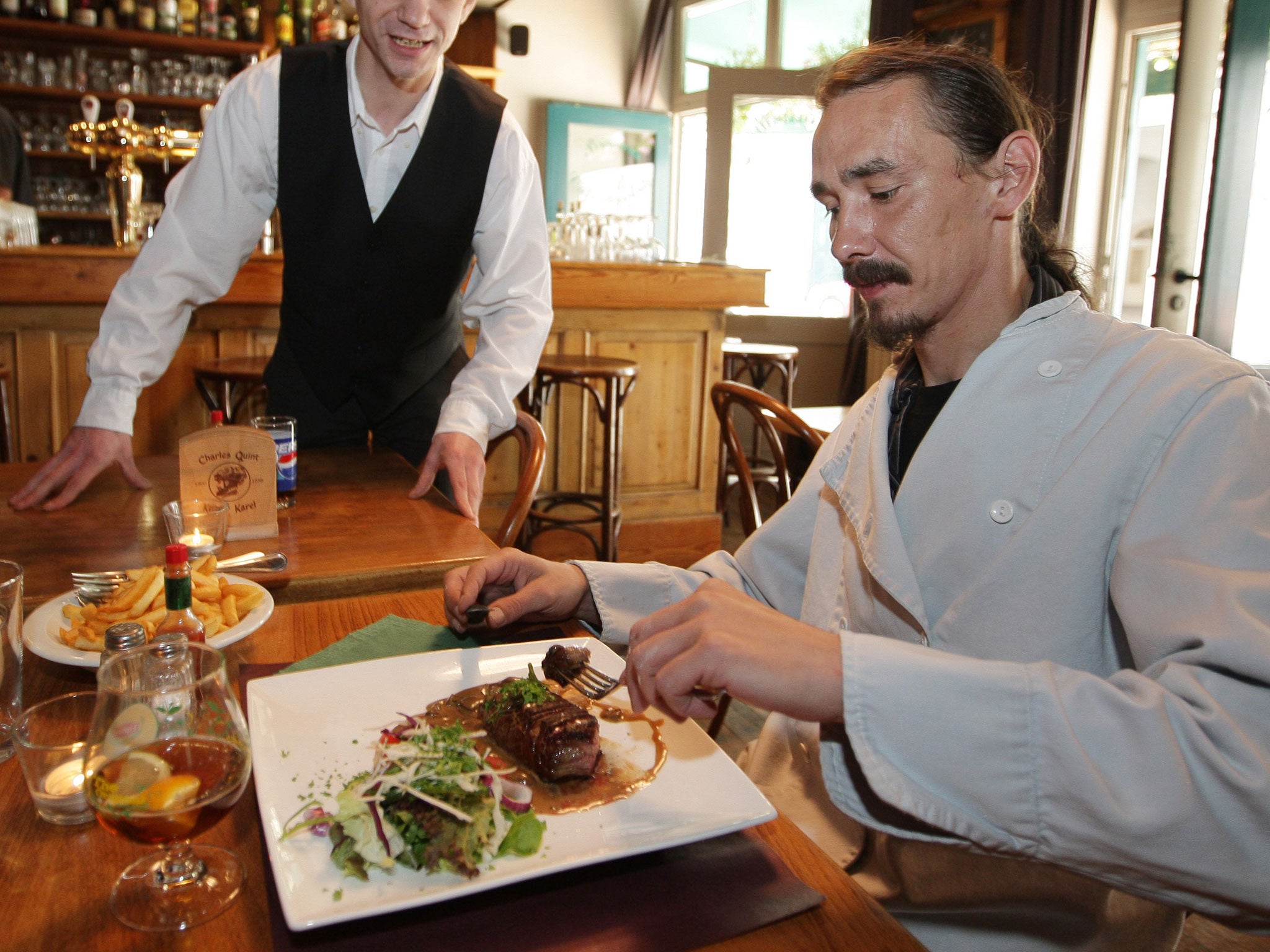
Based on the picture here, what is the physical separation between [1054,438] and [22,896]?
95 cm

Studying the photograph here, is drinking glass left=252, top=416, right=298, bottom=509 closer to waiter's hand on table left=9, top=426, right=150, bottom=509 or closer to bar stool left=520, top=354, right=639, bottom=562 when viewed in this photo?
waiter's hand on table left=9, top=426, right=150, bottom=509

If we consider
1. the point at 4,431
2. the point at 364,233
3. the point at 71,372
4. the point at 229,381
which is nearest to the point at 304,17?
the point at 71,372

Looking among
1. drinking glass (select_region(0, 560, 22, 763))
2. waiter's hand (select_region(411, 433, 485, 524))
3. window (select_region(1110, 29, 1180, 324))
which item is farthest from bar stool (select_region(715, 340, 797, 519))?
drinking glass (select_region(0, 560, 22, 763))

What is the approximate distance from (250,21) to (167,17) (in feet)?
1.48

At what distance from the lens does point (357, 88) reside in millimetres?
2098

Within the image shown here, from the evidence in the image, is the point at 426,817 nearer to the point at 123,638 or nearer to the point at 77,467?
the point at 123,638

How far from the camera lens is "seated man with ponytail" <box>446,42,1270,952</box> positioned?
0.72 meters

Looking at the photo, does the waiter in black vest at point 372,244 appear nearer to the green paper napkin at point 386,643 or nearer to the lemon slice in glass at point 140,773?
the green paper napkin at point 386,643

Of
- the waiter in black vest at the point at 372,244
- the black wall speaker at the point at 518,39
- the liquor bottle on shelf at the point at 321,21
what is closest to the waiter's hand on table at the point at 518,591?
the waiter in black vest at the point at 372,244

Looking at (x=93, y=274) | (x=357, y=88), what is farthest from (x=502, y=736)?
(x=93, y=274)

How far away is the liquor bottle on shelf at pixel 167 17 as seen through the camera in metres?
5.68

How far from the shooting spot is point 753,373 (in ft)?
18.8

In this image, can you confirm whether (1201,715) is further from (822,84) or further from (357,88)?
(357,88)

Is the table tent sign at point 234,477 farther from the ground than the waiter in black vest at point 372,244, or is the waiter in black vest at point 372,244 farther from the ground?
the waiter in black vest at point 372,244
